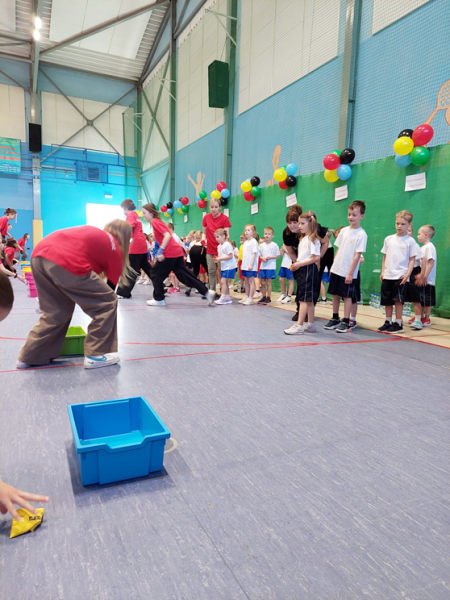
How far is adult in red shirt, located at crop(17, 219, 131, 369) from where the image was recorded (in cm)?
241

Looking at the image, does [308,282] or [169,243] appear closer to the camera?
[308,282]

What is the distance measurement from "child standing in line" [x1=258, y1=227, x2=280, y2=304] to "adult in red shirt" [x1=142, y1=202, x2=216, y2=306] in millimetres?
1380

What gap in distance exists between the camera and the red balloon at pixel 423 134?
477 cm

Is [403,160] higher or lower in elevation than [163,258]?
higher

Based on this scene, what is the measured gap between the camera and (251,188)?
841 centimetres

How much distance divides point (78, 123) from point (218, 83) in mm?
8657

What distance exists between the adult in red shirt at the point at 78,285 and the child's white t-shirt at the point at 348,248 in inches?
93.0

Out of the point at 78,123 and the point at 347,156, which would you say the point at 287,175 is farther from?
the point at 78,123

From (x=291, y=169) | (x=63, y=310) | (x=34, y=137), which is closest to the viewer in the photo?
(x=63, y=310)

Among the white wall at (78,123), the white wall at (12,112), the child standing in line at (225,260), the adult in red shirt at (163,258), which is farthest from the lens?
the white wall at (78,123)

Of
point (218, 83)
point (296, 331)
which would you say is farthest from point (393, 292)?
point (218, 83)

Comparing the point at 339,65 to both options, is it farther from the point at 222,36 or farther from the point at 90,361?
the point at 90,361

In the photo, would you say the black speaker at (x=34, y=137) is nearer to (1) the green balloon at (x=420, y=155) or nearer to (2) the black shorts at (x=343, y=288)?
(1) the green balloon at (x=420, y=155)

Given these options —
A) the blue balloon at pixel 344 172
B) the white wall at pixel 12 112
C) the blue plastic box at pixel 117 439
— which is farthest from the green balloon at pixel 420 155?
the white wall at pixel 12 112
